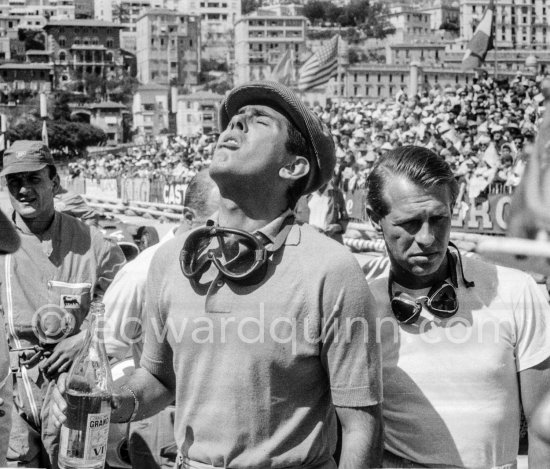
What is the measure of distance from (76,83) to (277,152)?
13291cm

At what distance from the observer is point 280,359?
95.6 inches

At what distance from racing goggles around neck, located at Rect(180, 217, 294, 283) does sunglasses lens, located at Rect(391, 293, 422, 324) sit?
0.47 meters

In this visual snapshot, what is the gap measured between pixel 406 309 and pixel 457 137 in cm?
1881

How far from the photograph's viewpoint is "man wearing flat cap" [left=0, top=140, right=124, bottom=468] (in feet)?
13.7

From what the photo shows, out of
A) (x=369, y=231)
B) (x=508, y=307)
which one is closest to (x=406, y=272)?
(x=508, y=307)

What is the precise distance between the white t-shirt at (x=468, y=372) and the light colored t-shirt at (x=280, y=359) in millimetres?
401

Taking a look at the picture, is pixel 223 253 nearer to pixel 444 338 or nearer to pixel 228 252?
pixel 228 252

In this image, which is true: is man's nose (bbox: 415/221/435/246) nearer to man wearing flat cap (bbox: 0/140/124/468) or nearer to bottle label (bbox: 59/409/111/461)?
bottle label (bbox: 59/409/111/461)

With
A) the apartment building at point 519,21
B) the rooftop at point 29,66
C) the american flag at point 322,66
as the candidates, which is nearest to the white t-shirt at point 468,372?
the american flag at point 322,66

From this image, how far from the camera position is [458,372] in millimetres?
2816

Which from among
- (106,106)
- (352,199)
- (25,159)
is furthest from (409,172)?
(106,106)

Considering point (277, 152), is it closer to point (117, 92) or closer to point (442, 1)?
point (117, 92)

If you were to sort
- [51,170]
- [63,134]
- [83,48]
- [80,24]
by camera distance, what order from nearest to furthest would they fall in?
[51,170] < [63,134] < [83,48] < [80,24]

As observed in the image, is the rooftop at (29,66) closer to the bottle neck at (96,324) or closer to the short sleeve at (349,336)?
the bottle neck at (96,324)
